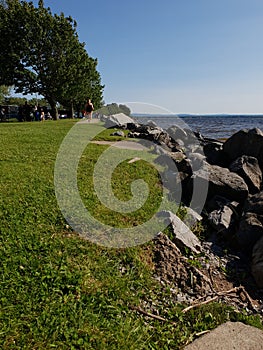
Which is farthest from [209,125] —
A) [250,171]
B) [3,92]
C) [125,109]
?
[250,171]

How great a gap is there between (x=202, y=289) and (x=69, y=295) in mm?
1972

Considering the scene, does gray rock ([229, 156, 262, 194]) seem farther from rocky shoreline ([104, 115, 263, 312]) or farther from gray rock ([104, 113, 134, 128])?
gray rock ([104, 113, 134, 128])

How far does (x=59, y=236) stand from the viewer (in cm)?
466

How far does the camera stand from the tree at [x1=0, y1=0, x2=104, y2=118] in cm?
2744

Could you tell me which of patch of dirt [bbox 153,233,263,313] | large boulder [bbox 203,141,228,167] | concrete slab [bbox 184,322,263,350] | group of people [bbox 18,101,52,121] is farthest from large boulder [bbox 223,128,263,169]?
group of people [bbox 18,101,52,121]

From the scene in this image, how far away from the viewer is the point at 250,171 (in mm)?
8617

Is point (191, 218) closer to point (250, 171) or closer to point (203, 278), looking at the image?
point (203, 278)

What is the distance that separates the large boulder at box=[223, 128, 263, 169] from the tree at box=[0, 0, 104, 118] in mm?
22073

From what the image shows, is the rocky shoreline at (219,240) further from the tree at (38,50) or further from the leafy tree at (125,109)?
the tree at (38,50)

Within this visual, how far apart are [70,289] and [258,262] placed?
3121 mm

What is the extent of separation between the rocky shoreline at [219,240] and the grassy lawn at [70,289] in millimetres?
330

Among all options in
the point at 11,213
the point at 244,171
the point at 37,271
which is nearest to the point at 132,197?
the point at 11,213

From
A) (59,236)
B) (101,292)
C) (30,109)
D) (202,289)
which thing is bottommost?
(202,289)

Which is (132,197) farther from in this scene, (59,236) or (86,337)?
(86,337)
